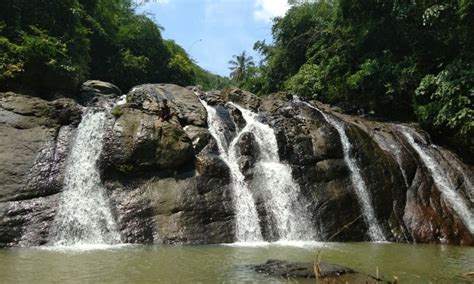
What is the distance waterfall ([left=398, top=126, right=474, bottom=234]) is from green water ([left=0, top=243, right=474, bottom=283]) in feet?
7.87

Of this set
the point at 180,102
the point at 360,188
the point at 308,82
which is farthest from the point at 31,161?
the point at 308,82

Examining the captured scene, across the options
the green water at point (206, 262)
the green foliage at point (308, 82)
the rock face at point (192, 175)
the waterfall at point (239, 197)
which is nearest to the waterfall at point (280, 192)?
the rock face at point (192, 175)

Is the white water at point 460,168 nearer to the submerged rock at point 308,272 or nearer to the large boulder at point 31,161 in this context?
the submerged rock at point 308,272

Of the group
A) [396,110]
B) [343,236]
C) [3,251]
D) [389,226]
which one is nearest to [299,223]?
[343,236]

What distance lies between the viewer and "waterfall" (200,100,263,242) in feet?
43.8

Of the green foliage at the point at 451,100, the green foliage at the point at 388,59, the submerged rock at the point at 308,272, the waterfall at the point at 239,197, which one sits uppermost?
the green foliage at the point at 388,59

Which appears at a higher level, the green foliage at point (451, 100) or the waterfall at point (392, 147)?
the green foliage at point (451, 100)

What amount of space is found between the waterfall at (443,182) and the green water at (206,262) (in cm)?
240

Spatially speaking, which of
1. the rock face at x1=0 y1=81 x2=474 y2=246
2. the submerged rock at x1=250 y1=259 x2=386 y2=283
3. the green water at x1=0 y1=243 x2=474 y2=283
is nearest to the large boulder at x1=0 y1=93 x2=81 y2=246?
the rock face at x1=0 y1=81 x2=474 y2=246

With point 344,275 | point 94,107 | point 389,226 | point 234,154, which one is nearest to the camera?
point 344,275

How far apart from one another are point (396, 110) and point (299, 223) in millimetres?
11309

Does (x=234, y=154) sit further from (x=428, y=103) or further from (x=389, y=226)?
(x=428, y=103)

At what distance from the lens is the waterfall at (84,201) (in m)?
12.5

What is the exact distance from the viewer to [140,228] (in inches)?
502
